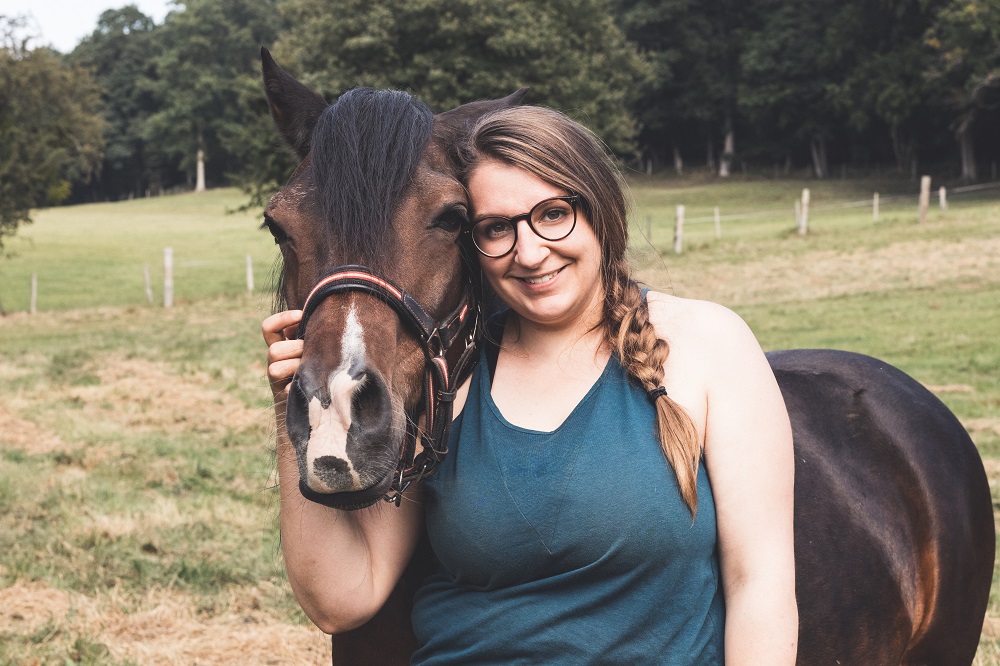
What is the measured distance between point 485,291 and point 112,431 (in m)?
6.90

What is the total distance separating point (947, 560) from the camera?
3.01 m

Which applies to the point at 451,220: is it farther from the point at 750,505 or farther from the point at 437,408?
the point at 750,505

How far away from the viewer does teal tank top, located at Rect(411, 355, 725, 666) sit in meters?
1.86

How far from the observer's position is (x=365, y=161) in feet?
6.23

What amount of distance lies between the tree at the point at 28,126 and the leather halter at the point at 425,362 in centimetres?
2090

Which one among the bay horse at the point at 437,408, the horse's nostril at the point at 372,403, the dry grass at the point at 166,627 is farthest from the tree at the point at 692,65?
the horse's nostril at the point at 372,403

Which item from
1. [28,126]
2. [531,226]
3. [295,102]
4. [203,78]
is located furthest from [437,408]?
[203,78]

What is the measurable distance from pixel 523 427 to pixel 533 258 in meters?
0.35

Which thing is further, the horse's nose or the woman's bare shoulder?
the woman's bare shoulder

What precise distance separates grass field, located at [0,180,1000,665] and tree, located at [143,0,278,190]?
4728cm

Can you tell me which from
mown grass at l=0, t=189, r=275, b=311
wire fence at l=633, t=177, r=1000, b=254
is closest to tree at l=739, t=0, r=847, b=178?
wire fence at l=633, t=177, r=1000, b=254

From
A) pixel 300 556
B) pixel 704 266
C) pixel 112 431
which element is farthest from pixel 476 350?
pixel 704 266

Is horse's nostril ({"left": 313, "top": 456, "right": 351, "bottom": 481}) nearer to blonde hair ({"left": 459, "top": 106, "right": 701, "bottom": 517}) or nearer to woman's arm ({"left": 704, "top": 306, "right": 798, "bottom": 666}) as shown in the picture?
blonde hair ({"left": 459, "top": 106, "right": 701, "bottom": 517})

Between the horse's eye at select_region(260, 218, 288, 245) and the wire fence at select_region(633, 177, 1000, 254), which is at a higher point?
the wire fence at select_region(633, 177, 1000, 254)
